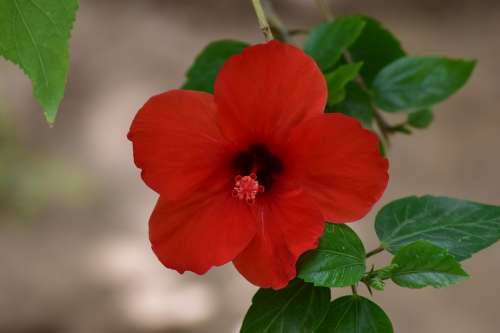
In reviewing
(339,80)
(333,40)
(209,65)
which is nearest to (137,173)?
(209,65)

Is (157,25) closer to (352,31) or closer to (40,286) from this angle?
(40,286)

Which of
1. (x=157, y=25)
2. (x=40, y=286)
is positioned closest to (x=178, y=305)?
(x=40, y=286)

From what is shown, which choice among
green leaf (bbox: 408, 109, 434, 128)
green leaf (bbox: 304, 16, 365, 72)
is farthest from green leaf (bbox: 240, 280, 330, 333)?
green leaf (bbox: 408, 109, 434, 128)

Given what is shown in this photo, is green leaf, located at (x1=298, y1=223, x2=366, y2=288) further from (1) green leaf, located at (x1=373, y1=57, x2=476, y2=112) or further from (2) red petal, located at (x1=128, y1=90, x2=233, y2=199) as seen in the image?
(1) green leaf, located at (x1=373, y1=57, x2=476, y2=112)

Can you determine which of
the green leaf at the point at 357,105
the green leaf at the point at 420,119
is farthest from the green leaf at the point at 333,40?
the green leaf at the point at 420,119

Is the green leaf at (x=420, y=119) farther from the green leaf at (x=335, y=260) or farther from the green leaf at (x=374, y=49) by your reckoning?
the green leaf at (x=335, y=260)

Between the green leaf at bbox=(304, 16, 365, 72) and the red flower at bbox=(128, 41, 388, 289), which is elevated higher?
the green leaf at bbox=(304, 16, 365, 72)

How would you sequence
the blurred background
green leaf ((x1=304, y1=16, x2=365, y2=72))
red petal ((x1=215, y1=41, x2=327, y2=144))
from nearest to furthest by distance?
red petal ((x1=215, y1=41, x2=327, y2=144))
green leaf ((x1=304, y1=16, x2=365, y2=72))
the blurred background
